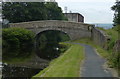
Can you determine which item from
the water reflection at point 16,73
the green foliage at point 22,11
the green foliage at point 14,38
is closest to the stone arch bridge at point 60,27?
the green foliage at point 14,38

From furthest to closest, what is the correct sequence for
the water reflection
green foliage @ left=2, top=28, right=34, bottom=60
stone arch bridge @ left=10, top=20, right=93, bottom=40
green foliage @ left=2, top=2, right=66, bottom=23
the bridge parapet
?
green foliage @ left=2, top=2, right=66, bottom=23 → the bridge parapet → stone arch bridge @ left=10, top=20, right=93, bottom=40 → green foliage @ left=2, top=28, right=34, bottom=60 → the water reflection

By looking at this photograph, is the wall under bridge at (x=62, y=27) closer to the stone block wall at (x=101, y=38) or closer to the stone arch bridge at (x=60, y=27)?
the stone arch bridge at (x=60, y=27)

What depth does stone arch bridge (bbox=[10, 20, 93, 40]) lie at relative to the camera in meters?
40.9

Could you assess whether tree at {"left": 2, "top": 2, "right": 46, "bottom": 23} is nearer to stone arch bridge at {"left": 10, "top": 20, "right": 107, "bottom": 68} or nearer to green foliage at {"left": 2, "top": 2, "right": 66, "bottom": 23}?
green foliage at {"left": 2, "top": 2, "right": 66, "bottom": 23}

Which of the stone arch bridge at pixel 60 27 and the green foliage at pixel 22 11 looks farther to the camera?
the green foliage at pixel 22 11

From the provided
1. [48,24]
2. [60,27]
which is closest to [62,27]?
[60,27]

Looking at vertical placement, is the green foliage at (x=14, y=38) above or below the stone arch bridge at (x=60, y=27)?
below

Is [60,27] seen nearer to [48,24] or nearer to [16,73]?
[48,24]

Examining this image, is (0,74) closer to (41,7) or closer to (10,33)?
(10,33)

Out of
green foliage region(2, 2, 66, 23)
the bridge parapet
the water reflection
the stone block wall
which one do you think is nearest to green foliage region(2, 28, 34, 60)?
the bridge parapet

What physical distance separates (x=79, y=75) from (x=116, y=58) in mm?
2349

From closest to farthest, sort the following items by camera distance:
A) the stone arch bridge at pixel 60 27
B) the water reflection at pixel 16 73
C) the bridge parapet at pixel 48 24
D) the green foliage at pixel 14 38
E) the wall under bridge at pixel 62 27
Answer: the water reflection at pixel 16 73
the green foliage at pixel 14 38
the wall under bridge at pixel 62 27
the stone arch bridge at pixel 60 27
the bridge parapet at pixel 48 24

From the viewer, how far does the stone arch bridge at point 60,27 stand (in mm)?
40938

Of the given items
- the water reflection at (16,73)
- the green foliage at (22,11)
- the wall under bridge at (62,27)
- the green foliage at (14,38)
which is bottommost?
the water reflection at (16,73)
